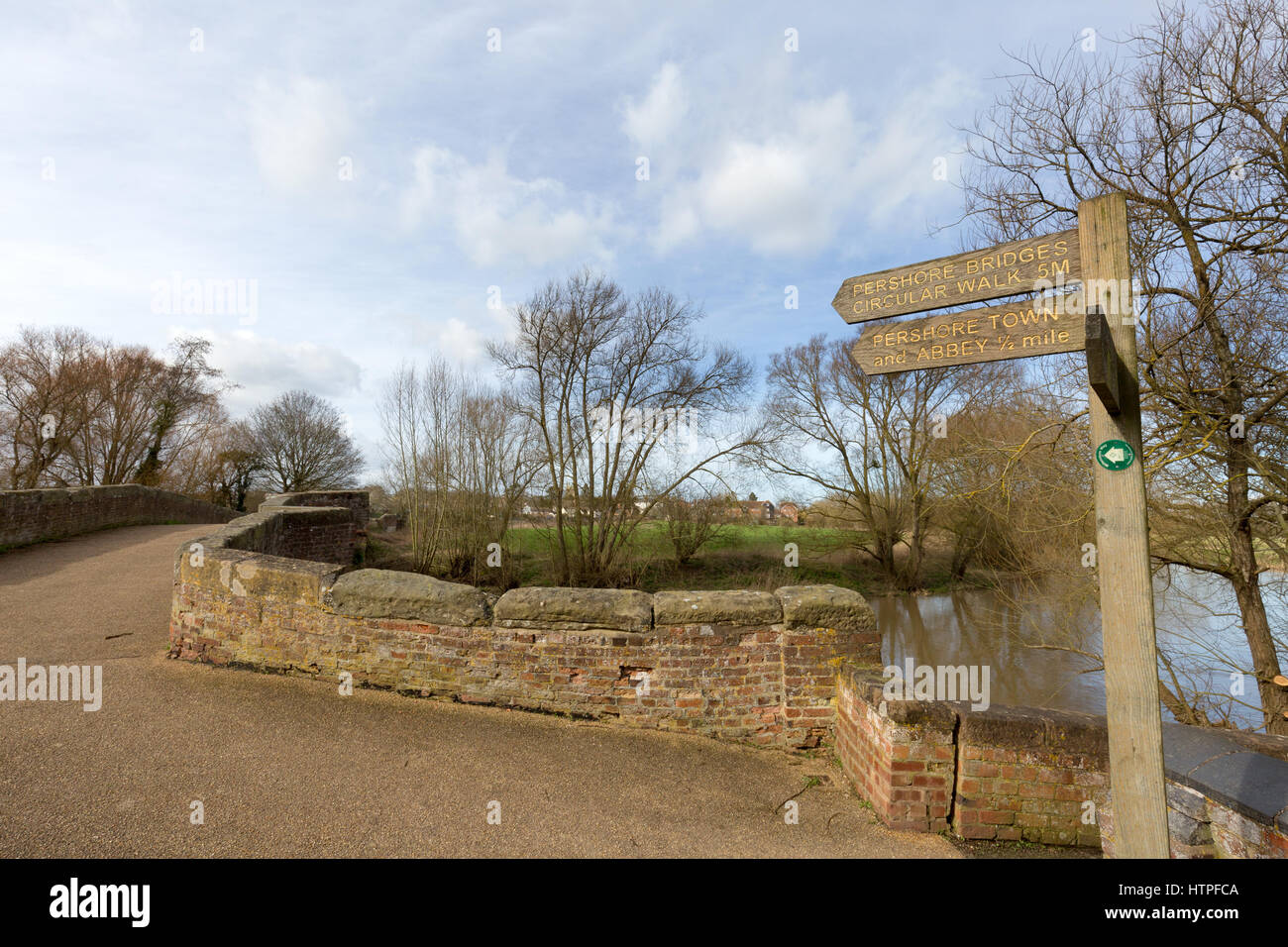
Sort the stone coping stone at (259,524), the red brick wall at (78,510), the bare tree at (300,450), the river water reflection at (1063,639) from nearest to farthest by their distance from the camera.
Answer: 1. the stone coping stone at (259,524)
2. the river water reflection at (1063,639)
3. the red brick wall at (78,510)
4. the bare tree at (300,450)

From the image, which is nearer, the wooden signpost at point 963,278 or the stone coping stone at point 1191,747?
the wooden signpost at point 963,278

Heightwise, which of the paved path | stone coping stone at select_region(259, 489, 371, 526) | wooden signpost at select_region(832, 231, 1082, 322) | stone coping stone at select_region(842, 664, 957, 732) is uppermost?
wooden signpost at select_region(832, 231, 1082, 322)

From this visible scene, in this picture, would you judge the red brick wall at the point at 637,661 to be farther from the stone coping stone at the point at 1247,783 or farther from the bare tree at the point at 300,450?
the bare tree at the point at 300,450

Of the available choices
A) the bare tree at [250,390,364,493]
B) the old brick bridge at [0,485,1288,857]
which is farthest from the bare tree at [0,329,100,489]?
the old brick bridge at [0,485,1288,857]

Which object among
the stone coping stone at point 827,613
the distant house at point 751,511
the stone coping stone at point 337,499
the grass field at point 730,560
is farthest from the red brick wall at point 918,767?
the distant house at point 751,511

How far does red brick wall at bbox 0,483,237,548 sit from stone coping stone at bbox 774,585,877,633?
12.4 metres

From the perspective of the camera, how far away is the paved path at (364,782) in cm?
279

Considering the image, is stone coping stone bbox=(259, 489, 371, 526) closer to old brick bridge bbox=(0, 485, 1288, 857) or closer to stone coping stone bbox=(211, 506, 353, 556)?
stone coping stone bbox=(211, 506, 353, 556)

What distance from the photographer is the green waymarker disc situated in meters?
2.43

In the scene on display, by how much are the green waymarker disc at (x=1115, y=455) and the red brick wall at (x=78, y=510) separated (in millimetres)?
13959

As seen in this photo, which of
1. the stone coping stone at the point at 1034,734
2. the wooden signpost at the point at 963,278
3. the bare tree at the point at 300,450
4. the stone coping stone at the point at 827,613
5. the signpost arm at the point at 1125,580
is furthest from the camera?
the bare tree at the point at 300,450

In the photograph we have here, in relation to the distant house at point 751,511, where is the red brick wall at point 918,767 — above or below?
below
